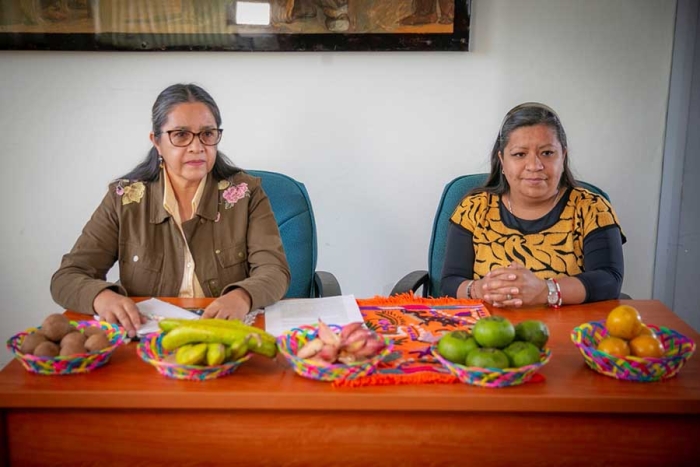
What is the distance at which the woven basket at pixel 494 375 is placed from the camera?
141 cm

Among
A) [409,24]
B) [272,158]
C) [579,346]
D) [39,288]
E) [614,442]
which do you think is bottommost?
[39,288]

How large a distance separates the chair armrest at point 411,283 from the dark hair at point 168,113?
2.32 ft

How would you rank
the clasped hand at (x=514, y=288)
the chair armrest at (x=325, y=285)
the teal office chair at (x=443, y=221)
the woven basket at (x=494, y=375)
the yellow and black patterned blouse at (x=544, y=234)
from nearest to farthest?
the woven basket at (x=494, y=375) → the clasped hand at (x=514, y=288) → the yellow and black patterned blouse at (x=544, y=234) → the chair armrest at (x=325, y=285) → the teal office chair at (x=443, y=221)

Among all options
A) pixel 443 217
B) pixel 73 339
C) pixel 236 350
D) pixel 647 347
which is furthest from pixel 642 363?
pixel 443 217

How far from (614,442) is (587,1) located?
2091 millimetres

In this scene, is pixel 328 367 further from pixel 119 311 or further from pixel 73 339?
pixel 119 311

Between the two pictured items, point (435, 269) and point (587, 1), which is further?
point (587, 1)

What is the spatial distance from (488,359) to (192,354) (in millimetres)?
622

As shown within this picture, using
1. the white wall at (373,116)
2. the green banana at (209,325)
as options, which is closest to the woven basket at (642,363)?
the green banana at (209,325)

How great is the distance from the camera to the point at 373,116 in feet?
9.88

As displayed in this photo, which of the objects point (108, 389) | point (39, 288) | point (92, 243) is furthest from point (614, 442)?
point (39, 288)

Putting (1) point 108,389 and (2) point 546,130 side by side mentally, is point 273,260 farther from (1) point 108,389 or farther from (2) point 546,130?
(2) point 546,130

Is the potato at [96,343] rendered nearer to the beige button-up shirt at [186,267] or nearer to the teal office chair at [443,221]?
the beige button-up shirt at [186,267]

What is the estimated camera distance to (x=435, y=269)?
269cm
